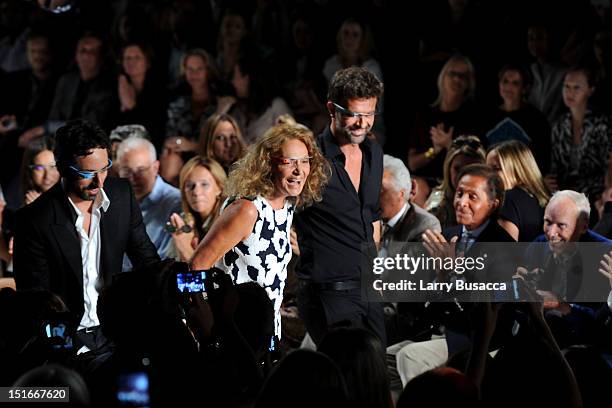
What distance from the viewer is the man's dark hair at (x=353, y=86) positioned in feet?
16.0

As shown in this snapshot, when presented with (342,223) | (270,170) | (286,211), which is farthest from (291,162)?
(342,223)

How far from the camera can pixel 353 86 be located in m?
4.89

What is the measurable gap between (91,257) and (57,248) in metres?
0.17

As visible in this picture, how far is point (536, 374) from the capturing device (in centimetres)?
329

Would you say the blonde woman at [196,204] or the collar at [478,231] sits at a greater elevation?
the blonde woman at [196,204]

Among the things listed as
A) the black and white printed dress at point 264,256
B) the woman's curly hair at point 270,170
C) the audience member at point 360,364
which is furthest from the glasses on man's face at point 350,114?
the audience member at point 360,364

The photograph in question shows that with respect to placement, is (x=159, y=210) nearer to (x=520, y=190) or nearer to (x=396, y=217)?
(x=396, y=217)

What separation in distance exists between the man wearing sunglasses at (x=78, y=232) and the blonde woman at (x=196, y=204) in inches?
66.4

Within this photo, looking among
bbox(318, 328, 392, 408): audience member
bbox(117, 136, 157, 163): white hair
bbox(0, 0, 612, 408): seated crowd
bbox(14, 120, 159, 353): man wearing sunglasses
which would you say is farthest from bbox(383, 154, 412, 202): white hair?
bbox(318, 328, 392, 408): audience member

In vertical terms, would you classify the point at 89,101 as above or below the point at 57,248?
above

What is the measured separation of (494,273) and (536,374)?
195 cm

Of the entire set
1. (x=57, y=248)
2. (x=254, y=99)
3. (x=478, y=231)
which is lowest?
(x=478, y=231)

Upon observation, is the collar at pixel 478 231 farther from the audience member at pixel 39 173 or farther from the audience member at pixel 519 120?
the audience member at pixel 39 173

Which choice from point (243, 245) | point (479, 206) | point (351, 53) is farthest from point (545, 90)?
point (243, 245)
